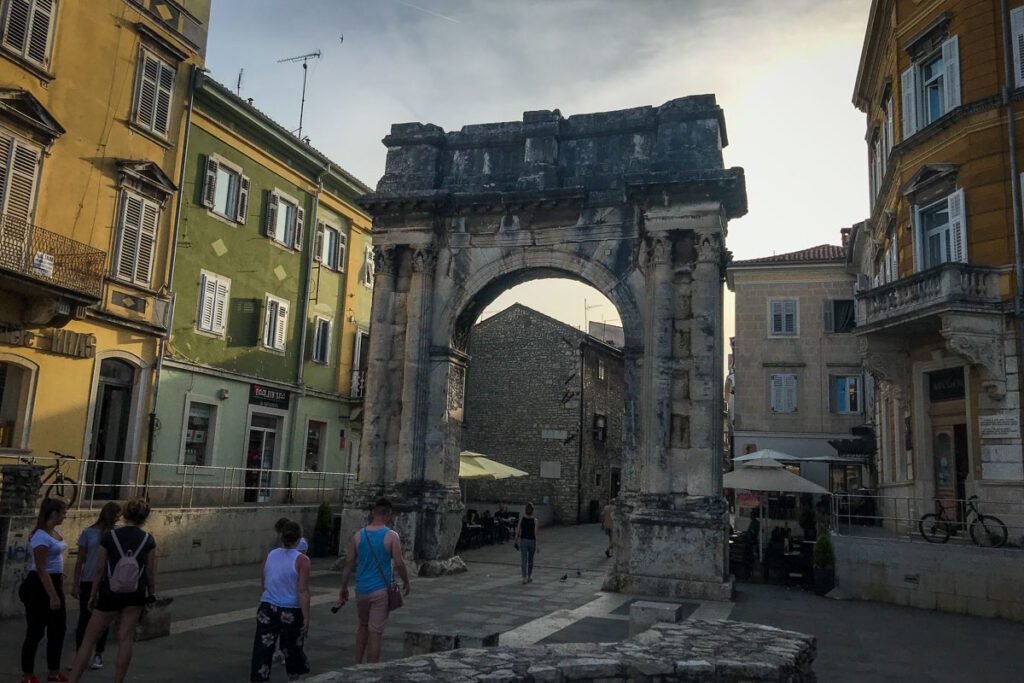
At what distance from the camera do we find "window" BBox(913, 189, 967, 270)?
57.8 feet

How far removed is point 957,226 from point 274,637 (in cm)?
1685

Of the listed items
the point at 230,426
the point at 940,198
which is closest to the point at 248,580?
the point at 230,426

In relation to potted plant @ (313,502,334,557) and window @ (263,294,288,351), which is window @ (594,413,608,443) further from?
potted plant @ (313,502,334,557)

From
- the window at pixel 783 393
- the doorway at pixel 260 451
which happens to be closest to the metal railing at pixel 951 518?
the window at pixel 783 393

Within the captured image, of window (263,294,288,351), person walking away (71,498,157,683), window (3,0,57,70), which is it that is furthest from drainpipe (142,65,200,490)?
person walking away (71,498,157,683)

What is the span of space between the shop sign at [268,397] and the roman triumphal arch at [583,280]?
7249mm

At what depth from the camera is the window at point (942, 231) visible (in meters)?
17.6

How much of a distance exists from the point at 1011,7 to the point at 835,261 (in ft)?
53.6

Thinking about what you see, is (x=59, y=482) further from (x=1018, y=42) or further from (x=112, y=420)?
(x=1018, y=42)

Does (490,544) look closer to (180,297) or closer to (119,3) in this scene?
(180,297)

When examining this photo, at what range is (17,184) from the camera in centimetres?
1627

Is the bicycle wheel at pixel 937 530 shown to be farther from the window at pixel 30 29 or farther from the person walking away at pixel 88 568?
the window at pixel 30 29

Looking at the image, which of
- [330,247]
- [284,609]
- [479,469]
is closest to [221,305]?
[330,247]

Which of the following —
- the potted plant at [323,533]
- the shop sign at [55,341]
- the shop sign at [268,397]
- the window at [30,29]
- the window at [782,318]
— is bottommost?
the potted plant at [323,533]
